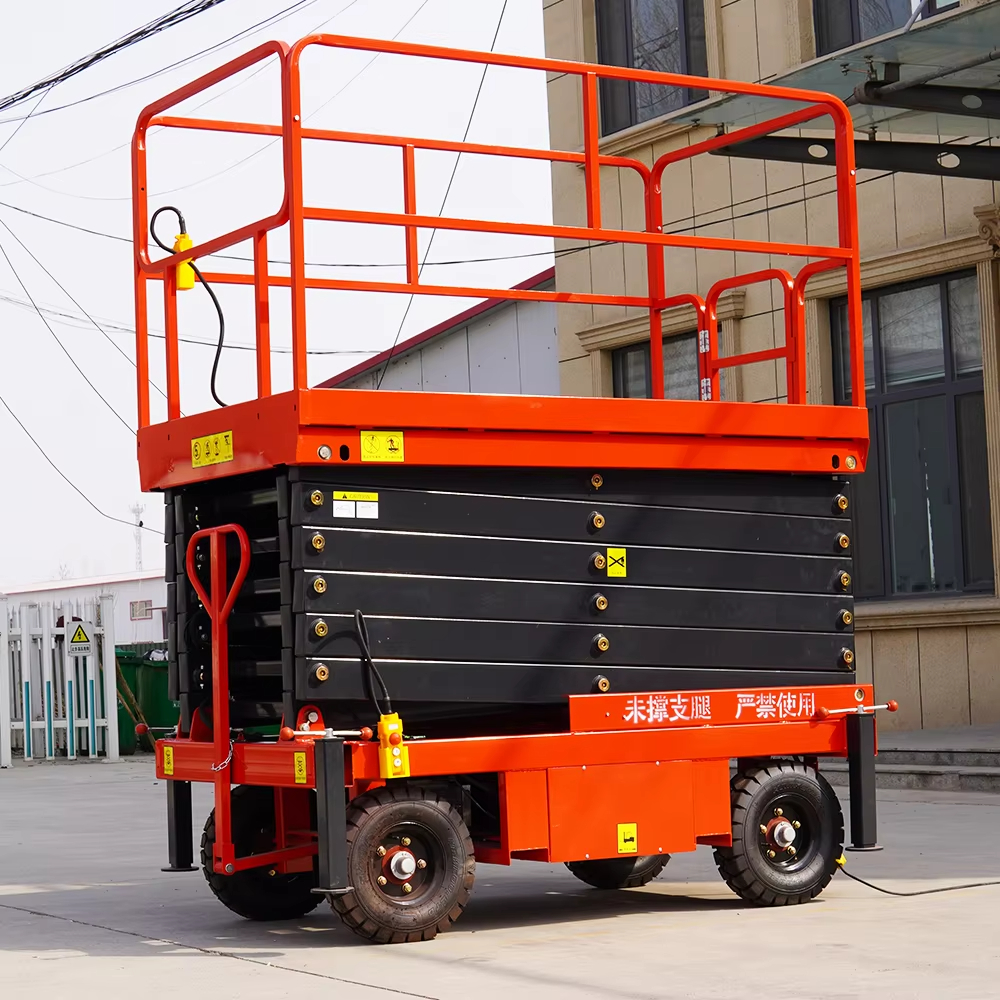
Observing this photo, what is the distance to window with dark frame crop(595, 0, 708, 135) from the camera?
19.1 meters

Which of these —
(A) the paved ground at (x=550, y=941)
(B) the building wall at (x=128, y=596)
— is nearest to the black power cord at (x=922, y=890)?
(A) the paved ground at (x=550, y=941)

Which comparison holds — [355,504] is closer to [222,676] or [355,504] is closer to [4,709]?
[222,676]

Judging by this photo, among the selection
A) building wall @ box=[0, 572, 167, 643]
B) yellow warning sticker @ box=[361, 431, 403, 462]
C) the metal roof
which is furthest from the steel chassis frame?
building wall @ box=[0, 572, 167, 643]

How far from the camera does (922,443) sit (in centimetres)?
1688

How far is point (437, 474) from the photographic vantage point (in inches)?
304

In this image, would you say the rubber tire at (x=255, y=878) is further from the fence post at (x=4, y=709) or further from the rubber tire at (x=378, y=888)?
the fence post at (x=4, y=709)

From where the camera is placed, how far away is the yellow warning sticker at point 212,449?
25.8 ft

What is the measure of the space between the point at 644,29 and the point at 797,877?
43.1 ft

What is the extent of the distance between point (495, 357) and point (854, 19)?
9.57 m

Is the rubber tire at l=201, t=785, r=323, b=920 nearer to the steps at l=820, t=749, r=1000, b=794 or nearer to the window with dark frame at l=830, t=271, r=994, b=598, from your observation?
the steps at l=820, t=749, r=1000, b=794

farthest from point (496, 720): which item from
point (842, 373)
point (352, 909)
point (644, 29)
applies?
point (644, 29)

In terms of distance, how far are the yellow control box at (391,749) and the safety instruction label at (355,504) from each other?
83cm

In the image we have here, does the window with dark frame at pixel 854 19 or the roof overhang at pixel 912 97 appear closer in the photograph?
the roof overhang at pixel 912 97

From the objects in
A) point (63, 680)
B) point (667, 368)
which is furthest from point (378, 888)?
point (63, 680)
